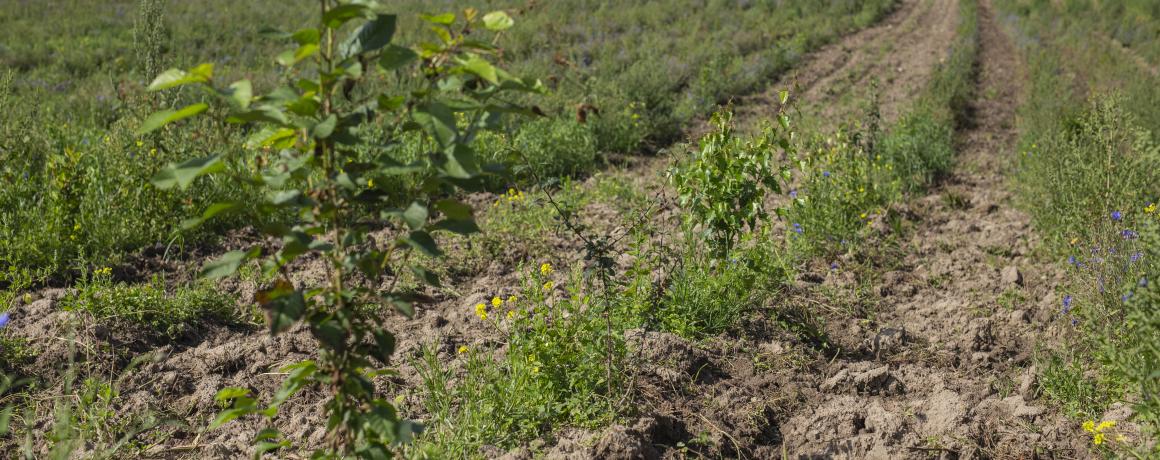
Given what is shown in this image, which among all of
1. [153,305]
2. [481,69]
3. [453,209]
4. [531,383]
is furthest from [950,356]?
[153,305]

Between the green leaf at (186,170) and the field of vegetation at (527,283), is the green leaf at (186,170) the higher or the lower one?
the higher one

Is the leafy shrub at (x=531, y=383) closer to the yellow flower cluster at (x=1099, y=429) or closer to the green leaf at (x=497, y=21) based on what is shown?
the green leaf at (x=497, y=21)

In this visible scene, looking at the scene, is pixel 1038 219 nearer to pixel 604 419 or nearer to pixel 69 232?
pixel 604 419

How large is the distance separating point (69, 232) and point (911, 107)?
311 inches

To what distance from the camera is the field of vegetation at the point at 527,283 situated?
5.87 ft

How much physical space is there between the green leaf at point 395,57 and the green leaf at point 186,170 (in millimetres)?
394

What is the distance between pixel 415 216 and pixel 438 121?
217mm

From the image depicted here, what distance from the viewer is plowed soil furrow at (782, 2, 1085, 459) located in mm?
2904

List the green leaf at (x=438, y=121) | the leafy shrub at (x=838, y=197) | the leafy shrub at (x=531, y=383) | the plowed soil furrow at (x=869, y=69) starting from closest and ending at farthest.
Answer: the green leaf at (x=438, y=121), the leafy shrub at (x=531, y=383), the leafy shrub at (x=838, y=197), the plowed soil furrow at (x=869, y=69)

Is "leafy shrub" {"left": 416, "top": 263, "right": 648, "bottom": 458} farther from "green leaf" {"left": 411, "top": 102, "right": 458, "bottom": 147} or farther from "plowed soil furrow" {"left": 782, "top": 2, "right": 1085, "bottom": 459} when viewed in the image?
"green leaf" {"left": 411, "top": 102, "right": 458, "bottom": 147}

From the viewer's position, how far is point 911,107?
854 centimetres

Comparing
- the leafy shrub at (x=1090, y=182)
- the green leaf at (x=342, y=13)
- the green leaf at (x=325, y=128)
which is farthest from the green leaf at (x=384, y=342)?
the leafy shrub at (x=1090, y=182)

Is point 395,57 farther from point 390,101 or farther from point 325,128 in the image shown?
point 325,128

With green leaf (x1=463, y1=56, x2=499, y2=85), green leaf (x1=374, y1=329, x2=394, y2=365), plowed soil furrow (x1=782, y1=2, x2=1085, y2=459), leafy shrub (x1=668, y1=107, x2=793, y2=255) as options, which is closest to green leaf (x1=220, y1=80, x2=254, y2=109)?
green leaf (x1=463, y1=56, x2=499, y2=85)
